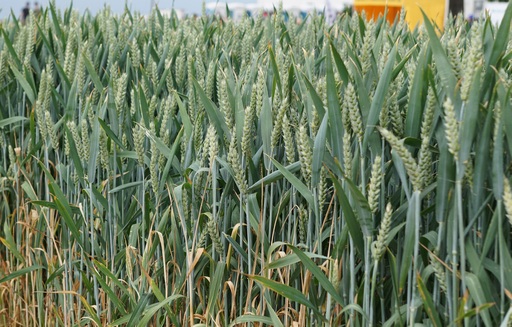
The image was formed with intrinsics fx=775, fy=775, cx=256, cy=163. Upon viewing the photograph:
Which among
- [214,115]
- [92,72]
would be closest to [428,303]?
[214,115]

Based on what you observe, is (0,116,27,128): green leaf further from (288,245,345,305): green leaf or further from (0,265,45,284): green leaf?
(288,245,345,305): green leaf

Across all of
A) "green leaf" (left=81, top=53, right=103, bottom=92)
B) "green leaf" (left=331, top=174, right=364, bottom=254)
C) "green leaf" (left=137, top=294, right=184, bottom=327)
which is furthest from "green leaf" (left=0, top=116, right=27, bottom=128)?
"green leaf" (left=331, top=174, right=364, bottom=254)

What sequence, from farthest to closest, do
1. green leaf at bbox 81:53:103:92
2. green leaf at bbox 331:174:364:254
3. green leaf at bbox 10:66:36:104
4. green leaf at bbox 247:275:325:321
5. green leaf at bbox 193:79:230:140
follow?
green leaf at bbox 10:66:36:104 → green leaf at bbox 81:53:103:92 → green leaf at bbox 193:79:230:140 → green leaf at bbox 247:275:325:321 → green leaf at bbox 331:174:364:254

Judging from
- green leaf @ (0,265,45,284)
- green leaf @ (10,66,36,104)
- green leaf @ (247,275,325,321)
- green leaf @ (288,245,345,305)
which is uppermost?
green leaf @ (10,66,36,104)

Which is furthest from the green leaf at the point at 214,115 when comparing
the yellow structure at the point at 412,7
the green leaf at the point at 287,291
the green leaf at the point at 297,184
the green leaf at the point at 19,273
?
the yellow structure at the point at 412,7

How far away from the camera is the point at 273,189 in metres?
1.67

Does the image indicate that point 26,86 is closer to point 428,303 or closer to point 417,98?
point 417,98

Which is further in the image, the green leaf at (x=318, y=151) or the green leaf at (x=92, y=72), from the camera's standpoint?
the green leaf at (x=92, y=72)

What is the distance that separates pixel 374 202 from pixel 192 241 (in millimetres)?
558

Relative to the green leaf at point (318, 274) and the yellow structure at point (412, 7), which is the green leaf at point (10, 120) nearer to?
the green leaf at point (318, 274)

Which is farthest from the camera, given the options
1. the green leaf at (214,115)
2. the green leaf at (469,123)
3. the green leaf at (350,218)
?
the green leaf at (214,115)

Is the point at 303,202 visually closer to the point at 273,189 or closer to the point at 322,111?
the point at 273,189

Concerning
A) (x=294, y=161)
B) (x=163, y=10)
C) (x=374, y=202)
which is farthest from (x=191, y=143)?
(x=163, y=10)

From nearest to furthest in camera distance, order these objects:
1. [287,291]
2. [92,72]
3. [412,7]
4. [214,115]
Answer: [287,291] → [214,115] → [92,72] → [412,7]
